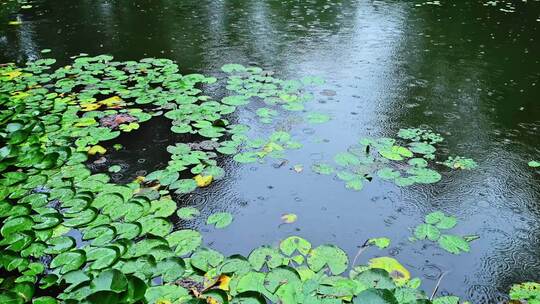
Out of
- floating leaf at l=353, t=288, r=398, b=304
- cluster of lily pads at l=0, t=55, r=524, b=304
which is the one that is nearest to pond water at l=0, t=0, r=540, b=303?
cluster of lily pads at l=0, t=55, r=524, b=304

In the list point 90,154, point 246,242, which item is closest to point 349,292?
point 246,242

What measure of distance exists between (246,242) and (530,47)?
4303 mm

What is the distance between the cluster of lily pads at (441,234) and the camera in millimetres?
1998

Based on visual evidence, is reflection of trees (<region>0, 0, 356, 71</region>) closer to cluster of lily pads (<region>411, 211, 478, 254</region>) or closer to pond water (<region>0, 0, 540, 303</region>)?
pond water (<region>0, 0, 540, 303</region>)

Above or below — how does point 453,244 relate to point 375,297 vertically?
below

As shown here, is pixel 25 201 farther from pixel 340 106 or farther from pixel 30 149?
pixel 340 106

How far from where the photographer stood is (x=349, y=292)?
1676 mm

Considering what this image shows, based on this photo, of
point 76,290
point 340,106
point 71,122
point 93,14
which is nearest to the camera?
point 76,290

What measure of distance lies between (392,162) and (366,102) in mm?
1010

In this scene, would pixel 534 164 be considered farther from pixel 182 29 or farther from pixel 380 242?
pixel 182 29

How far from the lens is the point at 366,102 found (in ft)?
11.6

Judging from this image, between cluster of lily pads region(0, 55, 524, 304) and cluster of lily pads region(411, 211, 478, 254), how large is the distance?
8.5 inches

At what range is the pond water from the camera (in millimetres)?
2107

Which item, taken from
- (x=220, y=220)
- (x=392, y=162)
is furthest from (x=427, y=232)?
(x=220, y=220)
